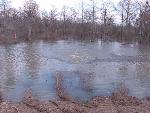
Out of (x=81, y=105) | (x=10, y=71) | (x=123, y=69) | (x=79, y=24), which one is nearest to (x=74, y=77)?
(x=10, y=71)

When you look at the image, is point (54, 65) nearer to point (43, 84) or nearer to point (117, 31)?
point (43, 84)

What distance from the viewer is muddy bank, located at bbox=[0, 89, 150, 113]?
12.3 meters

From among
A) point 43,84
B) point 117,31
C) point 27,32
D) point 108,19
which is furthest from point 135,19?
point 43,84

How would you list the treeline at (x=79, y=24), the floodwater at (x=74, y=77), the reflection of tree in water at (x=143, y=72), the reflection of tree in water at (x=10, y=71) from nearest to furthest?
the floodwater at (x=74, y=77) < the reflection of tree in water at (x=10, y=71) < the reflection of tree in water at (x=143, y=72) < the treeline at (x=79, y=24)

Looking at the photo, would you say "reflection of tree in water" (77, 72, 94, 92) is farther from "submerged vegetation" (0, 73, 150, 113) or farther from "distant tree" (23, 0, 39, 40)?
"distant tree" (23, 0, 39, 40)

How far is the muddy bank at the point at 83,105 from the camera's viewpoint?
12289mm

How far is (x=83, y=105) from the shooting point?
13.2 meters

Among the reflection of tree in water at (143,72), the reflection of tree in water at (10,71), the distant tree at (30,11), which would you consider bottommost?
the reflection of tree in water at (143,72)

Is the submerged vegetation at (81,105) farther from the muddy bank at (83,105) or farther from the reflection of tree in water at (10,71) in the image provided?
the reflection of tree in water at (10,71)

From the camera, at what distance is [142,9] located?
6353 centimetres

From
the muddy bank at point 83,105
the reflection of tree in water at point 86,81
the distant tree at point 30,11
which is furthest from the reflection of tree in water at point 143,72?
the distant tree at point 30,11

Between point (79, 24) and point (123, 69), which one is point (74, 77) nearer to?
point (123, 69)

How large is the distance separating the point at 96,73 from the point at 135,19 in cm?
4878

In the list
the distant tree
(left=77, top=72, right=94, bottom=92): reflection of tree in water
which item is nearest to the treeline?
the distant tree
